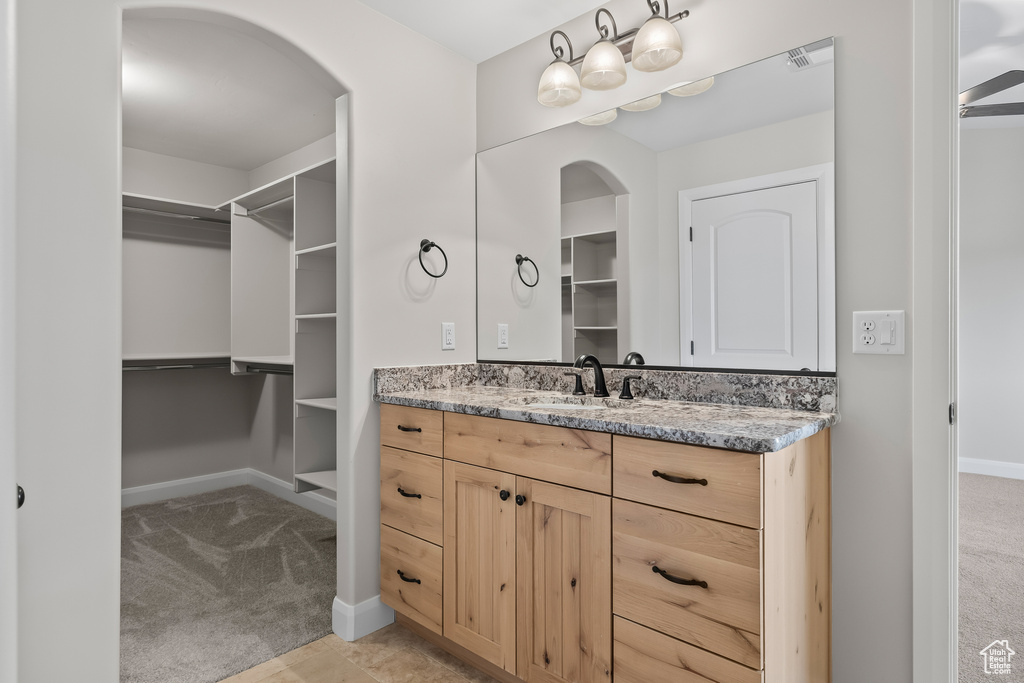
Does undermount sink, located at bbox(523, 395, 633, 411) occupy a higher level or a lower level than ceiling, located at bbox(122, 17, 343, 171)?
lower

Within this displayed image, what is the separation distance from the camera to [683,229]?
1.91 meters

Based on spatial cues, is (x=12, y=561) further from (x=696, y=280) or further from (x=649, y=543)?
(x=696, y=280)

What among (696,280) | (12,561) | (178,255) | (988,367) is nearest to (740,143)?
(696,280)

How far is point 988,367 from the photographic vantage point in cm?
376

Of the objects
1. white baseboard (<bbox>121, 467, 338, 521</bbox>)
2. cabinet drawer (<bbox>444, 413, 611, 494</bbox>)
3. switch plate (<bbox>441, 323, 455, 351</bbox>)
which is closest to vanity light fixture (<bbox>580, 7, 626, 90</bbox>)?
switch plate (<bbox>441, 323, 455, 351</bbox>)

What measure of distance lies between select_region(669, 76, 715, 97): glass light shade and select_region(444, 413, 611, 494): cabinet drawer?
123 centimetres

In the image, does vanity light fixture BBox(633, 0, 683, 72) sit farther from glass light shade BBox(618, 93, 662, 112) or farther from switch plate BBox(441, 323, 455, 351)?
switch plate BBox(441, 323, 455, 351)

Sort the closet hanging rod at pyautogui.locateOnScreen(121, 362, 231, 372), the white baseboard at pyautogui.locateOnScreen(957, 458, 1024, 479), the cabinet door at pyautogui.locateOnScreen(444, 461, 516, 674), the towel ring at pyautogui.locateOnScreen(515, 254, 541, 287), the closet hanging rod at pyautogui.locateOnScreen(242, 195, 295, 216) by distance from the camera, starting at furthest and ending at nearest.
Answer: the white baseboard at pyautogui.locateOnScreen(957, 458, 1024, 479)
the closet hanging rod at pyautogui.locateOnScreen(121, 362, 231, 372)
the closet hanging rod at pyautogui.locateOnScreen(242, 195, 295, 216)
the towel ring at pyautogui.locateOnScreen(515, 254, 541, 287)
the cabinet door at pyautogui.locateOnScreen(444, 461, 516, 674)

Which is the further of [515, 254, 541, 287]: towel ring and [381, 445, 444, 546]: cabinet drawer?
[515, 254, 541, 287]: towel ring

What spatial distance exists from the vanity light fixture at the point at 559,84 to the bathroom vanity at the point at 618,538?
119 centimetres

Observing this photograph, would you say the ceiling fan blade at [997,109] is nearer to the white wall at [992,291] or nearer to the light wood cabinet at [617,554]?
the white wall at [992,291]

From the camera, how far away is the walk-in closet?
2.29 meters

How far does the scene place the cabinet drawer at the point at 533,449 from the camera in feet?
4.81

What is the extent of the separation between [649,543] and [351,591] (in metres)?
1.32
